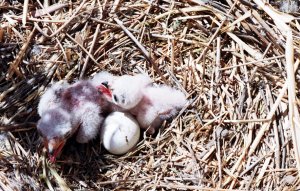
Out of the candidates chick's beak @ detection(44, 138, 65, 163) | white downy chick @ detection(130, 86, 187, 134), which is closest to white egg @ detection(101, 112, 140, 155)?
white downy chick @ detection(130, 86, 187, 134)

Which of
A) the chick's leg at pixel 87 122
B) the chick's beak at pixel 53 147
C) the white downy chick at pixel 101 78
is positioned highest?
the white downy chick at pixel 101 78

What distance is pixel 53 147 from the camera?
7.98ft

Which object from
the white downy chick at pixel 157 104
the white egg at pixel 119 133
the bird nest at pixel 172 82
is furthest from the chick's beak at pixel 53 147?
the white downy chick at pixel 157 104

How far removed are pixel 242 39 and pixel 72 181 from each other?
2.85ft

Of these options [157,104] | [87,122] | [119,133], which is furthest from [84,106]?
[157,104]

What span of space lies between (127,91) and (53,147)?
0.35 metres

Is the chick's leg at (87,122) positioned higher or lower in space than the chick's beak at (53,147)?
higher

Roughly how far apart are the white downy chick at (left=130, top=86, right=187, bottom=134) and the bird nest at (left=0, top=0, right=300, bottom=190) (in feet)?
0.13

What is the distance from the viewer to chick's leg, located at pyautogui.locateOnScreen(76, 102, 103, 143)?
2.54 metres

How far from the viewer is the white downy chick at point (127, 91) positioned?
246 cm

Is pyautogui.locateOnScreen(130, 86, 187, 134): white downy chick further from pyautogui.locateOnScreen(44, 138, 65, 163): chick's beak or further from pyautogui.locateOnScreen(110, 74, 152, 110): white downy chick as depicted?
pyautogui.locateOnScreen(44, 138, 65, 163): chick's beak

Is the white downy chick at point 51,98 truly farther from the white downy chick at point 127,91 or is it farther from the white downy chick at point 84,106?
the white downy chick at point 127,91

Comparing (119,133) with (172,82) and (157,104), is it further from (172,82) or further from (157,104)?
(172,82)

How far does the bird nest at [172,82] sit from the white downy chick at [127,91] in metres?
0.16
